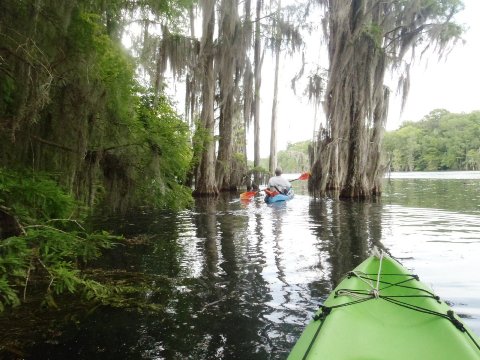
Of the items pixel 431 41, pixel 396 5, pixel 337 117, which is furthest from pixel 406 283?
pixel 396 5

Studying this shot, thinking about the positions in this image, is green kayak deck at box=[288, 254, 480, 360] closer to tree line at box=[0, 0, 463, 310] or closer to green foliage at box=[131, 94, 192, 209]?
Answer: tree line at box=[0, 0, 463, 310]

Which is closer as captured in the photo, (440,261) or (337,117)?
(440,261)

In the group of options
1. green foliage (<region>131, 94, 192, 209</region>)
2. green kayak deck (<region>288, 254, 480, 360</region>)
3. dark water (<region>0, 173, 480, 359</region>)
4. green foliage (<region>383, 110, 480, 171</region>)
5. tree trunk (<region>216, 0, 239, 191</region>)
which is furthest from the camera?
green foliage (<region>383, 110, 480, 171</region>)

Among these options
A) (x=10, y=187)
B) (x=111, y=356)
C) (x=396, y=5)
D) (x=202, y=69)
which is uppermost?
(x=396, y=5)

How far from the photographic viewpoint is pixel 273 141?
2722 cm

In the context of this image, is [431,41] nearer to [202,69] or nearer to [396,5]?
[396,5]

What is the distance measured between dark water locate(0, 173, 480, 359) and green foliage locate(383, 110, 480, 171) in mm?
77385

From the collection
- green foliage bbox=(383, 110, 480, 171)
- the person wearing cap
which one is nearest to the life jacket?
the person wearing cap

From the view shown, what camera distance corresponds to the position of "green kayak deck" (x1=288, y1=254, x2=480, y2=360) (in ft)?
7.80

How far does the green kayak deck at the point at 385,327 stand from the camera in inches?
93.7

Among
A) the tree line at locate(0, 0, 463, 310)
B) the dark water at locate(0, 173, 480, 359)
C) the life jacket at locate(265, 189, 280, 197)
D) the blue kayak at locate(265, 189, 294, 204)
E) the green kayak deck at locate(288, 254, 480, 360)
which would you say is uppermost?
the tree line at locate(0, 0, 463, 310)

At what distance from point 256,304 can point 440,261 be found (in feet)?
10.7

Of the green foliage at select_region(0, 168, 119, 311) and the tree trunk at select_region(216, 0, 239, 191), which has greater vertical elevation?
the tree trunk at select_region(216, 0, 239, 191)

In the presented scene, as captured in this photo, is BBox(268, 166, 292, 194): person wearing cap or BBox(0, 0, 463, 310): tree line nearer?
BBox(0, 0, 463, 310): tree line
